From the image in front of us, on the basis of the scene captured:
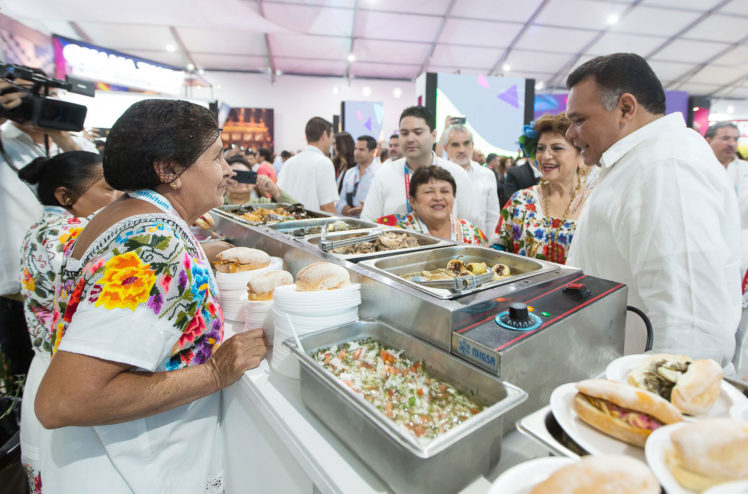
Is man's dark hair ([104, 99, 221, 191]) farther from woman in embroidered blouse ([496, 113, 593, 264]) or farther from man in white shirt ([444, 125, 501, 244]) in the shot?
man in white shirt ([444, 125, 501, 244])

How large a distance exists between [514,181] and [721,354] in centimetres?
347

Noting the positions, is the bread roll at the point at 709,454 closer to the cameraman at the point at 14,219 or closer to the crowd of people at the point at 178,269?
the crowd of people at the point at 178,269

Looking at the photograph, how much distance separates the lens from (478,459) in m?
0.78

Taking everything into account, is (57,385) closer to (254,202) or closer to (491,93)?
(254,202)

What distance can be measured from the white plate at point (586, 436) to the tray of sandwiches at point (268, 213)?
204 centimetres

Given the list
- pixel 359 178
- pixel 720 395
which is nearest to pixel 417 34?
pixel 359 178

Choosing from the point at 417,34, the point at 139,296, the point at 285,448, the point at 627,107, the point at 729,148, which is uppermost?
the point at 417,34

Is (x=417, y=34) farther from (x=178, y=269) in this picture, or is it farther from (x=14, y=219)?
(x=178, y=269)

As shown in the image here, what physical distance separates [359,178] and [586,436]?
520 cm

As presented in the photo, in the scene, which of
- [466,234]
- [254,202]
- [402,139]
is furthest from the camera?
[254,202]

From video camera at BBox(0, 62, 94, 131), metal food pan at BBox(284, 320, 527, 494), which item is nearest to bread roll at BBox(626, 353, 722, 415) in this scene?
metal food pan at BBox(284, 320, 527, 494)

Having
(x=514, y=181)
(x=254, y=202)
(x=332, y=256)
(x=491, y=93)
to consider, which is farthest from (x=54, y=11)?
(x=332, y=256)

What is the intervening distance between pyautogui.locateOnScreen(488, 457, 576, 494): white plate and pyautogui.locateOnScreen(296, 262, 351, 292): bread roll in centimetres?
75

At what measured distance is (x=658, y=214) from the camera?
132 centimetres
